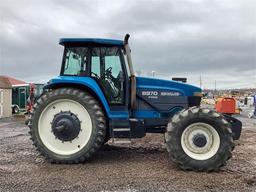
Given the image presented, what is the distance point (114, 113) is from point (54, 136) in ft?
4.20

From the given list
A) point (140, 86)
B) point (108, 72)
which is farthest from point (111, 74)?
point (140, 86)

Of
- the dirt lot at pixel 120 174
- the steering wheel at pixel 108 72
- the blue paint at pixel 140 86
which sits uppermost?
the steering wheel at pixel 108 72

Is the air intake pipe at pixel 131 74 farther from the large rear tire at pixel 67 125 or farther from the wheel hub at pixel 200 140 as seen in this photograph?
the wheel hub at pixel 200 140

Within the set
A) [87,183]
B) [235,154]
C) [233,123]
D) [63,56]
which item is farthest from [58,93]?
[235,154]

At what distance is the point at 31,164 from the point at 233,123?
4132 mm

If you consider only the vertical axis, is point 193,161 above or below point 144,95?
below

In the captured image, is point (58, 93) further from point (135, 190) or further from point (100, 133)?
point (135, 190)

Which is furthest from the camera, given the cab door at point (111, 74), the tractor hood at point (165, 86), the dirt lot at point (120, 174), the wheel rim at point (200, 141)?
the tractor hood at point (165, 86)

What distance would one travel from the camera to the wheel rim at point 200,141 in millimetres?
6773

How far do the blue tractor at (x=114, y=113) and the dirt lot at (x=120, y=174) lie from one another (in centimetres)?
36

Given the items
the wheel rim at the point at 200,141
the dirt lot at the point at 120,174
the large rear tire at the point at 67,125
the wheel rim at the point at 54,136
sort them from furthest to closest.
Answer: the wheel rim at the point at 54,136
the large rear tire at the point at 67,125
the wheel rim at the point at 200,141
the dirt lot at the point at 120,174

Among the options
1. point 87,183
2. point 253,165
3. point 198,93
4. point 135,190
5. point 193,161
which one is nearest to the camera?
point 135,190

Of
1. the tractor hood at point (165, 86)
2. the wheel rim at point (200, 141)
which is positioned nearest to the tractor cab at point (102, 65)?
the tractor hood at point (165, 86)

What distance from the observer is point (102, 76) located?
7.64 metres
